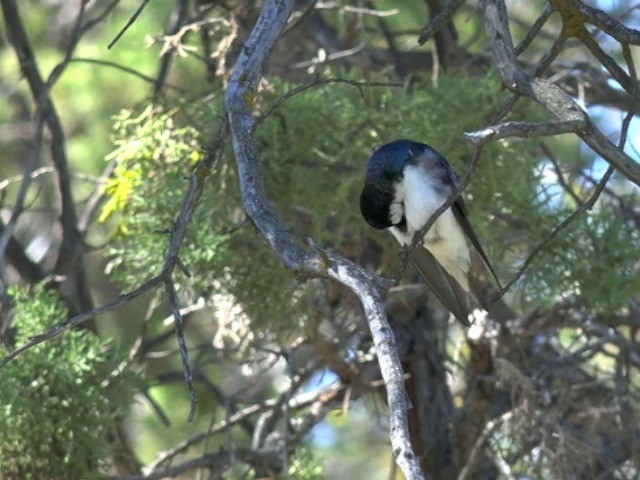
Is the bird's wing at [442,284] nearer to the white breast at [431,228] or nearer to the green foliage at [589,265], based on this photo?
the white breast at [431,228]

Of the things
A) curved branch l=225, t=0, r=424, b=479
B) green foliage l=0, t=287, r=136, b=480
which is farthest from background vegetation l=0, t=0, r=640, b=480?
curved branch l=225, t=0, r=424, b=479

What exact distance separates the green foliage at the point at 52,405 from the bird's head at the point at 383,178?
657mm

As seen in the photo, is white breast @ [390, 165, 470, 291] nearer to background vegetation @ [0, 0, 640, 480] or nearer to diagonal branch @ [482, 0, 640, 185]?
background vegetation @ [0, 0, 640, 480]

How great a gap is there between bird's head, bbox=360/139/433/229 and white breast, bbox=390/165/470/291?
3cm

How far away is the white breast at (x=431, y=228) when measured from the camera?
2676 millimetres

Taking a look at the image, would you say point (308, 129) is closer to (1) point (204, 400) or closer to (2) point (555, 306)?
(2) point (555, 306)

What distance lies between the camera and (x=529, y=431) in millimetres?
3240

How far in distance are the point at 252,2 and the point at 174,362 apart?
2.06 m

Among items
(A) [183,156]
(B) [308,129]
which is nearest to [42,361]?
(A) [183,156]

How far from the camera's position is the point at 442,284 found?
2875 mm

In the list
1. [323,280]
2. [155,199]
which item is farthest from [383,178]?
[155,199]

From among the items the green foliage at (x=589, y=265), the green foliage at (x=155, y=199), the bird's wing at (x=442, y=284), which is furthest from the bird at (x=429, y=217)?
the green foliage at (x=155, y=199)

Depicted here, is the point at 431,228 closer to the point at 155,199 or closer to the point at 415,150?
the point at 415,150

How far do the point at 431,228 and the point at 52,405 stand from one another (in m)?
0.86
